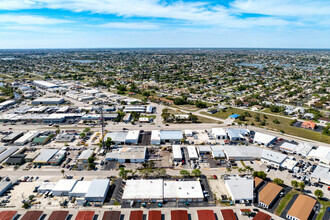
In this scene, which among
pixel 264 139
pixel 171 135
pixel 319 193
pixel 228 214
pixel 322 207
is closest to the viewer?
pixel 228 214

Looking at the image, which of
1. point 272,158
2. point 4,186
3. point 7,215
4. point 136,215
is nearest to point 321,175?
point 272,158

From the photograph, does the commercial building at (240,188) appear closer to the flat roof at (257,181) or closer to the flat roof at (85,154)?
the flat roof at (257,181)

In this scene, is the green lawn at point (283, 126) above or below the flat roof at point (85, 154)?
above

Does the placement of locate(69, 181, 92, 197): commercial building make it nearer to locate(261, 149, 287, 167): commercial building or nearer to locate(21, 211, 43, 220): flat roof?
locate(21, 211, 43, 220): flat roof

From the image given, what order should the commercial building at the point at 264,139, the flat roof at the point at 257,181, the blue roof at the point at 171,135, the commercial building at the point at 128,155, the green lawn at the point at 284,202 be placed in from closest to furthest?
1. the green lawn at the point at 284,202
2. the flat roof at the point at 257,181
3. the commercial building at the point at 128,155
4. the commercial building at the point at 264,139
5. the blue roof at the point at 171,135

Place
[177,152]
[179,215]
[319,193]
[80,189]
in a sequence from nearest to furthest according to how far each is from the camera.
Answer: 1. [179,215]
2. [319,193]
3. [80,189]
4. [177,152]

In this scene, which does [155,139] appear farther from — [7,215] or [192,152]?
[7,215]

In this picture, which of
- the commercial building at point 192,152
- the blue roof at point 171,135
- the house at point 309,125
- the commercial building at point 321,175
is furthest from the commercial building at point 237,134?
the house at point 309,125
